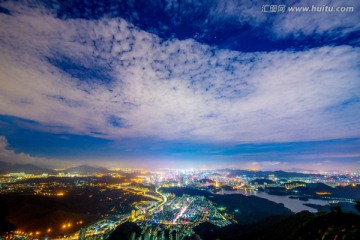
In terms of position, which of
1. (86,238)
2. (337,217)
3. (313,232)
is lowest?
(86,238)

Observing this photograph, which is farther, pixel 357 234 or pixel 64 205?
pixel 64 205

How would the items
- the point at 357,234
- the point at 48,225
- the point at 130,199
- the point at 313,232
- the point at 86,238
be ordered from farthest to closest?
the point at 130,199 → the point at 48,225 → the point at 86,238 → the point at 313,232 → the point at 357,234

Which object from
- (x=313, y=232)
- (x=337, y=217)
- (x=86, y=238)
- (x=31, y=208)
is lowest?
(x=86, y=238)

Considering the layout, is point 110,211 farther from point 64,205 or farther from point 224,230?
point 224,230

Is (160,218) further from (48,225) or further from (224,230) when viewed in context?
(48,225)

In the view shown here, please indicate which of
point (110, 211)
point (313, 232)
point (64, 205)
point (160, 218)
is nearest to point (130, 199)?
point (110, 211)

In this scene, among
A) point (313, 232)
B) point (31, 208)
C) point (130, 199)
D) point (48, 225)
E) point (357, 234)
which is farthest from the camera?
point (130, 199)

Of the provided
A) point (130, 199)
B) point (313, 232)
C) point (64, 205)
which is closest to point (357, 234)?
point (313, 232)

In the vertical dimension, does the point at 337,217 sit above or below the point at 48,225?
above

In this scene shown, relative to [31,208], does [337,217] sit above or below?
above
